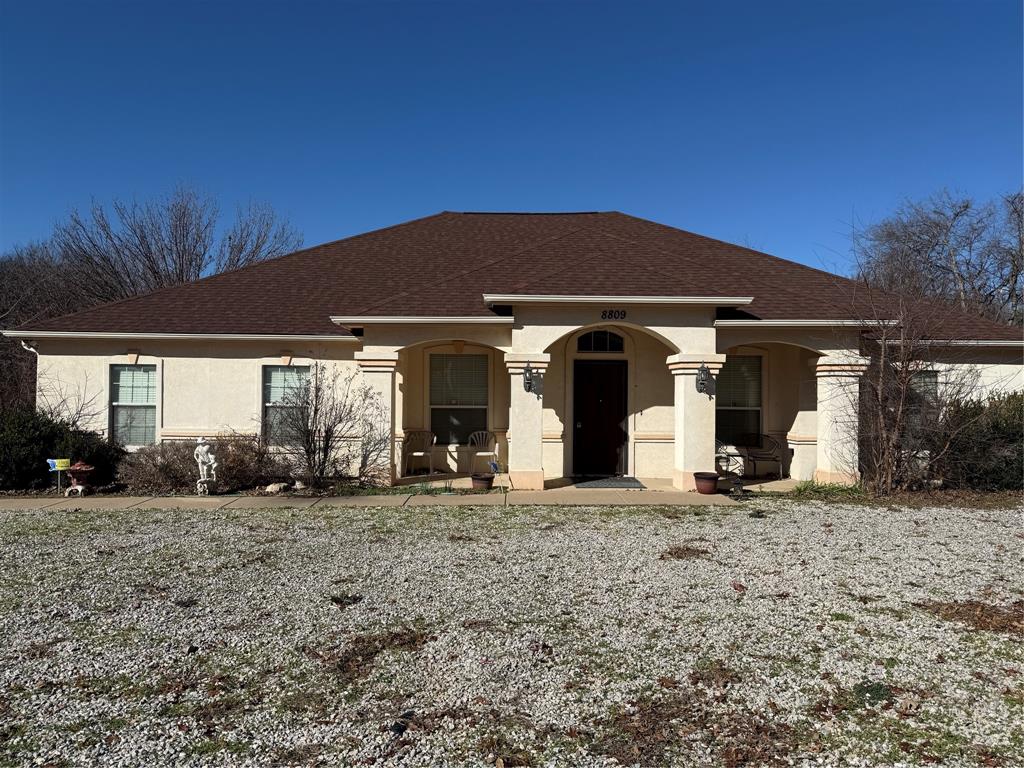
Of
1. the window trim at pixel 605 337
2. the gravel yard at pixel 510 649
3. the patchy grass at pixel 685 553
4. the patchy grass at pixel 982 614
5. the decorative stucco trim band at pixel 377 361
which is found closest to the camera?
A: the gravel yard at pixel 510 649

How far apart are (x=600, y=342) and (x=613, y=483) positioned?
2.99 meters

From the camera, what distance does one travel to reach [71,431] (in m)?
11.6

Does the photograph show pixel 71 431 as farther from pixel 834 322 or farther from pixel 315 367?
pixel 834 322

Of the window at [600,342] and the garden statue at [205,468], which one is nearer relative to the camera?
the garden statue at [205,468]

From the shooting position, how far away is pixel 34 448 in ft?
36.0

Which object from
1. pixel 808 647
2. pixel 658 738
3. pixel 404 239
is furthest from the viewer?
pixel 404 239

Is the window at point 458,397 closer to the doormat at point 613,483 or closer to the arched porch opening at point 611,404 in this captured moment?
the arched porch opening at point 611,404

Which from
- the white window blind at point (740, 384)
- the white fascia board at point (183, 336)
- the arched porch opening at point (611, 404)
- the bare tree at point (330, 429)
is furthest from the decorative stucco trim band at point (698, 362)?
the white fascia board at point (183, 336)

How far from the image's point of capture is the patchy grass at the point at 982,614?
4879 mm

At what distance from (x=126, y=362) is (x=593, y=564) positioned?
1095 centimetres

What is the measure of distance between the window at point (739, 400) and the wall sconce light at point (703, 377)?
2.33 meters

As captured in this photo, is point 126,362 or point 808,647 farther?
point 126,362

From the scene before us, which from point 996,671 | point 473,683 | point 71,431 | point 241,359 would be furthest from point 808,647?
point 71,431

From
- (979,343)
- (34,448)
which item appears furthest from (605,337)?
(34,448)
